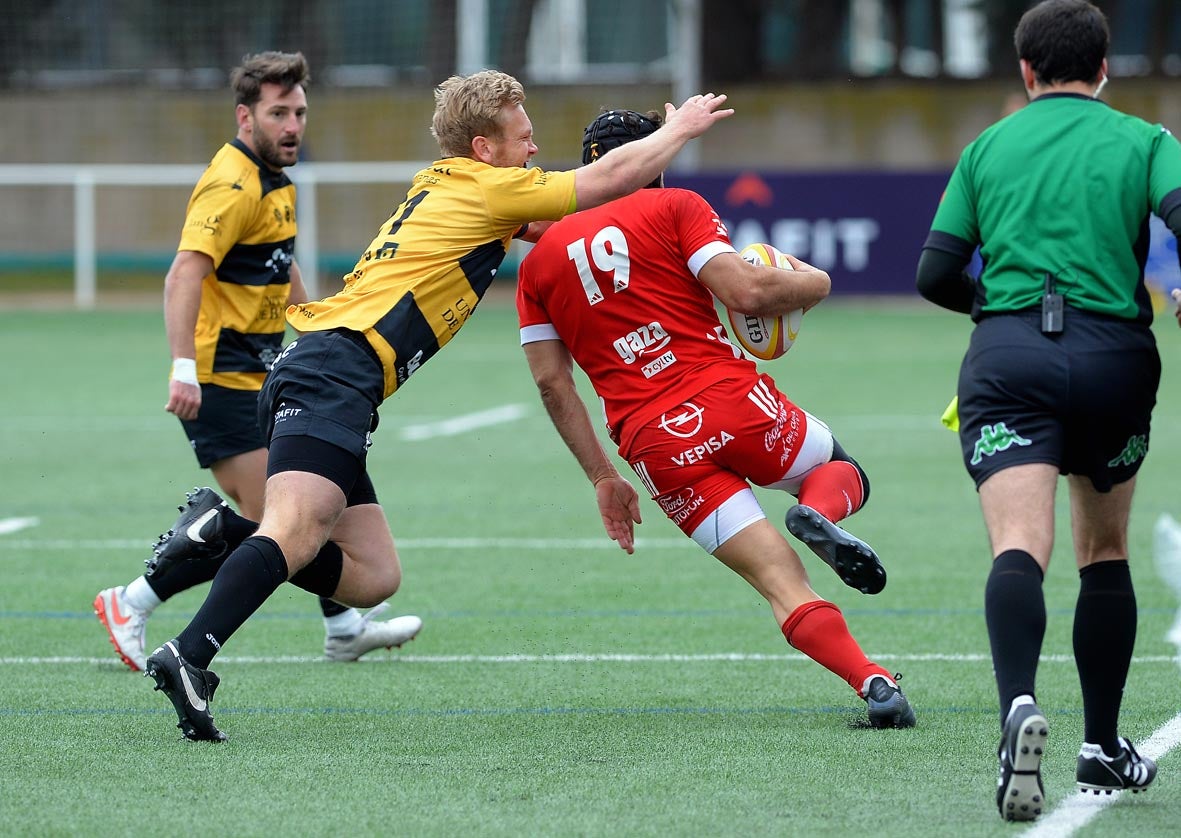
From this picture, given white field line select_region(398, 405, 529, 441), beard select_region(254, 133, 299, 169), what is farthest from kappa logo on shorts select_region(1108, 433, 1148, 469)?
white field line select_region(398, 405, 529, 441)

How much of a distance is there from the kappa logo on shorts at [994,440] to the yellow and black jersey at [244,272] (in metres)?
3.21

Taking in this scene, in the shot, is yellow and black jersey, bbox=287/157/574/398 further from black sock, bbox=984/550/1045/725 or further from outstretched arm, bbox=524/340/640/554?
black sock, bbox=984/550/1045/725

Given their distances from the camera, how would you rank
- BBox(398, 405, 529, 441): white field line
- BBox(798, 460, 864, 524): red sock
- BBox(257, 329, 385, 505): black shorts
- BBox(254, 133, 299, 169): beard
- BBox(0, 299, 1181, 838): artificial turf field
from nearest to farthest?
BBox(0, 299, 1181, 838): artificial turf field, BBox(257, 329, 385, 505): black shorts, BBox(798, 460, 864, 524): red sock, BBox(254, 133, 299, 169): beard, BBox(398, 405, 529, 441): white field line

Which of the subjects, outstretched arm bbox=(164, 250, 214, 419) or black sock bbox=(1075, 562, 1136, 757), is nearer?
black sock bbox=(1075, 562, 1136, 757)

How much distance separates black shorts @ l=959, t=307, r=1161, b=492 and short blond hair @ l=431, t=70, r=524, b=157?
1.80 meters

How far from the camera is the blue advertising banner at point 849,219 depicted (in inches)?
950

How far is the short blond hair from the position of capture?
5.52 meters

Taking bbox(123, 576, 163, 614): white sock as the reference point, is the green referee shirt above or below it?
above

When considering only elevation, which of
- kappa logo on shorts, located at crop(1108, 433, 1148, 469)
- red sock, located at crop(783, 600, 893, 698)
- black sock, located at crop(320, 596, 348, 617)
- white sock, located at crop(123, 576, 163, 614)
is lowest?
black sock, located at crop(320, 596, 348, 617)

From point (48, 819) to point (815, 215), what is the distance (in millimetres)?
20572

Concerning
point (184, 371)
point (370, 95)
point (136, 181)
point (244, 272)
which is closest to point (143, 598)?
point (184, 371)

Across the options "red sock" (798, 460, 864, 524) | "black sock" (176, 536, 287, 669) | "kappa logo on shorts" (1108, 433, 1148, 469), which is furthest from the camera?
"red sock" (798, 460, 864, 524)

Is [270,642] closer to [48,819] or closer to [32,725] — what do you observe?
[32,725]

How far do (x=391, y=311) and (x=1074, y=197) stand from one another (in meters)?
2.08
